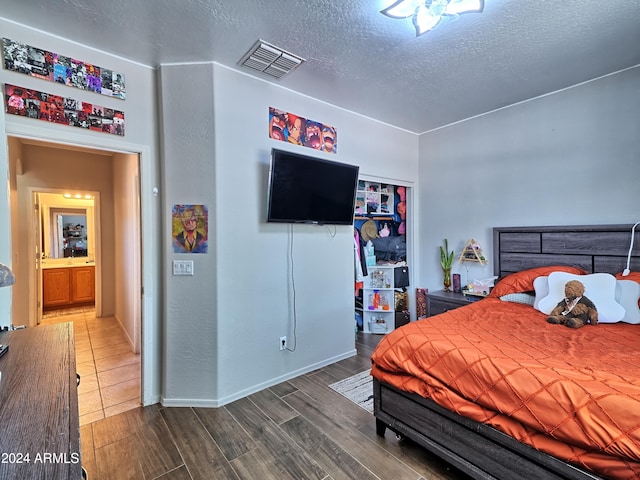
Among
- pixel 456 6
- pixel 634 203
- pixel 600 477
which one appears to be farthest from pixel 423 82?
pixel 600 477

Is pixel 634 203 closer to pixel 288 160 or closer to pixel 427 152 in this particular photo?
pixel 427 152

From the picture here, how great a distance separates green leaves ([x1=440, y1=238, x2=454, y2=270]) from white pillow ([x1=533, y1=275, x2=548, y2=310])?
43.3 inches

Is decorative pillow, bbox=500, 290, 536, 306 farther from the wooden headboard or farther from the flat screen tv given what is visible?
the flat screen tv

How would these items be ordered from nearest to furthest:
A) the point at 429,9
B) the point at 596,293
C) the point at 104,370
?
the point at 429,9 < the point at 596,293 < the point at 104,370

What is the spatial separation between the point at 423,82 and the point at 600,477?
2811 millimetres

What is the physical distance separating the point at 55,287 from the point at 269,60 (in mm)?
6033

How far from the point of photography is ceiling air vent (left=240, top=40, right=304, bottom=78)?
2189mm

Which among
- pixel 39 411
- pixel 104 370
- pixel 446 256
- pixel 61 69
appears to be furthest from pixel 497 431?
pixel 104 370

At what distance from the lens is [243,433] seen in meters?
2.08

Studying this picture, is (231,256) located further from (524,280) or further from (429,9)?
(524,280)

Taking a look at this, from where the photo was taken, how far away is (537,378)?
1.35m

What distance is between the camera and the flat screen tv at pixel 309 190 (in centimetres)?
257

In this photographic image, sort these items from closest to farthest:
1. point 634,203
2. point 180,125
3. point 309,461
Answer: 1. point 309,461
2. point 180,125
3. point 634,203

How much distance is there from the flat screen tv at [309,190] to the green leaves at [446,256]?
147 cm
